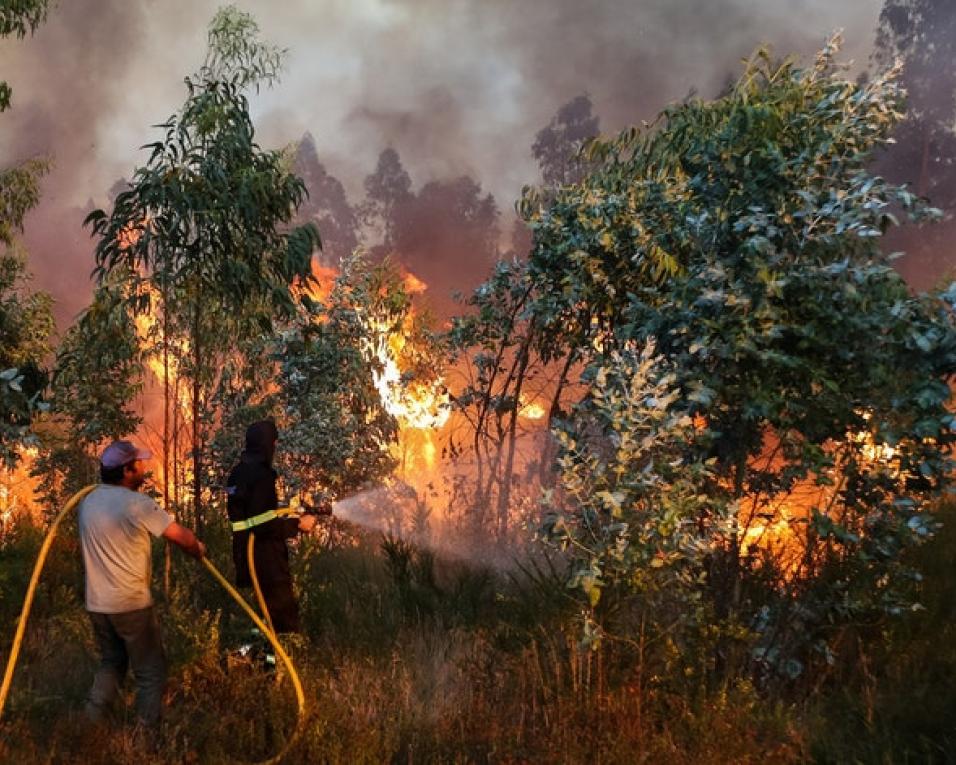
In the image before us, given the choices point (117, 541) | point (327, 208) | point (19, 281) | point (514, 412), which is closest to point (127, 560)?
point (117, 541)

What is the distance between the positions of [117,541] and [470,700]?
2363mm

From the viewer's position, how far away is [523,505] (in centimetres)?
1714

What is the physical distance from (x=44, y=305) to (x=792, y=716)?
390 inches

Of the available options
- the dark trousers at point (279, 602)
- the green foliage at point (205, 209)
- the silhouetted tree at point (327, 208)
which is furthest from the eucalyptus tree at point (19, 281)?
the silhouetted tree at point (327, 208)

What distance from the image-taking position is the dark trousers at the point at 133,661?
5.24m

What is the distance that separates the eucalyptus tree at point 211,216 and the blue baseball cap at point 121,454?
83.2 inches

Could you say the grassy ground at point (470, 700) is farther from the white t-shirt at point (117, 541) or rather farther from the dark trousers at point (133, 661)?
the white t-shirt at point (117, 541)

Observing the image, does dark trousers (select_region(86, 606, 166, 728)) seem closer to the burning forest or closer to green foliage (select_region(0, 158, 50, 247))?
the burning forest

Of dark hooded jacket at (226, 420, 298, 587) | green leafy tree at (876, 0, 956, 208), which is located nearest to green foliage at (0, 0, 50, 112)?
dark hooded jacket at (226, 420, 298, 587)

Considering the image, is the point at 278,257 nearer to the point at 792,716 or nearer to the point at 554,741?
the point at 554,741

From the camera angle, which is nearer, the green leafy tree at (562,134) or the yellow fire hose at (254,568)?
the yellow fire hose at (254,568)

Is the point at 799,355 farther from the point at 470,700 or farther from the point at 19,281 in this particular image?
the point at 19,281

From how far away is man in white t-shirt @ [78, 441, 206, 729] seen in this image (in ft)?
16.9

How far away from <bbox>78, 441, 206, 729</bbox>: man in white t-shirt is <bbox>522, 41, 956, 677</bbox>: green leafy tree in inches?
106
